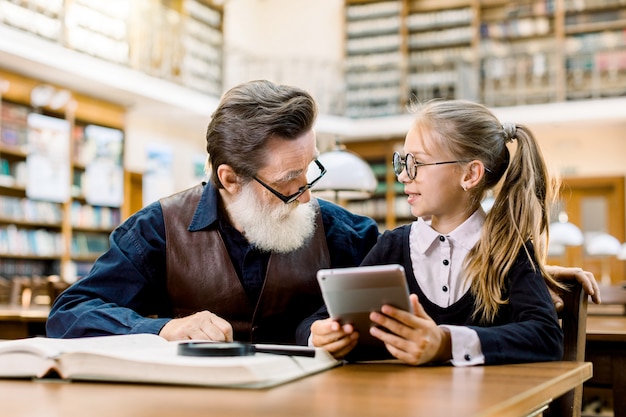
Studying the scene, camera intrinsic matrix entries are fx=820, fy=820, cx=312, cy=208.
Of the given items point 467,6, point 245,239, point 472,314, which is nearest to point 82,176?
point 467,6

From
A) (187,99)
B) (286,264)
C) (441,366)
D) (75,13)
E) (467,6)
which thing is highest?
(467,6)

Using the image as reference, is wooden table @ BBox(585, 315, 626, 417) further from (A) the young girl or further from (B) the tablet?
(B) the tablet

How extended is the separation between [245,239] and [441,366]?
2.91 feet

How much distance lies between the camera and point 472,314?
1704mm

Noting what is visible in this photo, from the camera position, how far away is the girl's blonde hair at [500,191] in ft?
5.57

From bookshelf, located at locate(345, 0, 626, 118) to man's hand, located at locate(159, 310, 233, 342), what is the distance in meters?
10.4

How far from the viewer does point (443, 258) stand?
1802mm

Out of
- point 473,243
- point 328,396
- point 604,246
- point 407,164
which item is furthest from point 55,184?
point 328,396

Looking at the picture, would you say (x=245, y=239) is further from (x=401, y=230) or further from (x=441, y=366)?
(x=441, y=366)

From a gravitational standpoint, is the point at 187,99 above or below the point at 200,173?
above

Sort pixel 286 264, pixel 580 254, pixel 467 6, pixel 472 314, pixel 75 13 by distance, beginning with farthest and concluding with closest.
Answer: pixel 467 6, pixel 580 254, pixel 75 13, pixel 286 264, pixel 472 314

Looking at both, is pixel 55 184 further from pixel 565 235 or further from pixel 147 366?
pixel 147 366

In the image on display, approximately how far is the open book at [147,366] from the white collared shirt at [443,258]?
459mm

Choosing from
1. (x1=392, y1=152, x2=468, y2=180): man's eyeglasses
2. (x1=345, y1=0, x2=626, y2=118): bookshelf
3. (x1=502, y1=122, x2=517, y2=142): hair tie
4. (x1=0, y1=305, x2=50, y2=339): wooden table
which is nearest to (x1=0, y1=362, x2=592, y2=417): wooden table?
(x1=392, y1=152, x2=468, y2=180): man's eyeglasses
